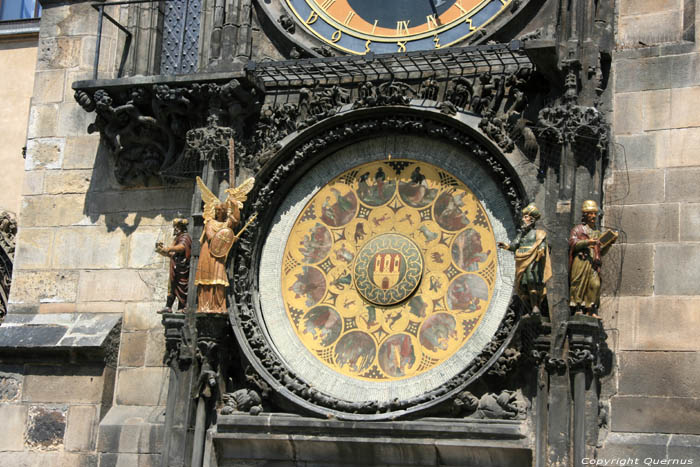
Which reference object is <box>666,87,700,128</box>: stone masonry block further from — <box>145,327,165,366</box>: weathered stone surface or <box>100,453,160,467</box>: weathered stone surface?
<box>100,453,160,467</box>: weathered stone surface

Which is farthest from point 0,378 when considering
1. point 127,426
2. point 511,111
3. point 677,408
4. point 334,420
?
point 677,408

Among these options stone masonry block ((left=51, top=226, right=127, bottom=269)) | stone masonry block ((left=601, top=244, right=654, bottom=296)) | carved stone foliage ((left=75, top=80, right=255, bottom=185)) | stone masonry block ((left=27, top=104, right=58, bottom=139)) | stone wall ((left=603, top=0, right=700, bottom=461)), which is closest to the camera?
stone wall ((left=603, top=0, right=700, bottom=461))

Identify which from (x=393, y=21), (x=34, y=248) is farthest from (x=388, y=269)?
(x=34, y=248)

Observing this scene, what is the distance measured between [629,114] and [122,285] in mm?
4557

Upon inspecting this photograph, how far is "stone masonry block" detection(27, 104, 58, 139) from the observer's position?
12.6 meters

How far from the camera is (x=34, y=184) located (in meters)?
12.5

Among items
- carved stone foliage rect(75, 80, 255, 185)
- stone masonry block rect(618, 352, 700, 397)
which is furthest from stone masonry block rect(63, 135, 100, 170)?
stone masonry block rect(618, 352, 700, 397)

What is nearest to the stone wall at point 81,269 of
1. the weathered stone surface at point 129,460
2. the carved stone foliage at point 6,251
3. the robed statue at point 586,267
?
the weathered stone surface at point 129,460

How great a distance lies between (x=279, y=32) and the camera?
11898mm

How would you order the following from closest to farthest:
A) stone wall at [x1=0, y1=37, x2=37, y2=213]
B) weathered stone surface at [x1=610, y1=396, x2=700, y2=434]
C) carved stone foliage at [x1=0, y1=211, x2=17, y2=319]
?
weathered stone surface at [x1=610, y1=396, x2=700, y2=434] < carved stone foliage at [x1=0, y1=211, x2=17, y2=319] < stone wall at [x1=0, y1=37, x2=37, y2=213]

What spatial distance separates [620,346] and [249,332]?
292 centimetres

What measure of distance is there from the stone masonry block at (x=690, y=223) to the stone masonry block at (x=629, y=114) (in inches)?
29.5

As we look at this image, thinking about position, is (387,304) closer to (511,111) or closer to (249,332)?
(249,332)

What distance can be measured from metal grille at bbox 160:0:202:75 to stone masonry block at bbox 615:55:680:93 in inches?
149
